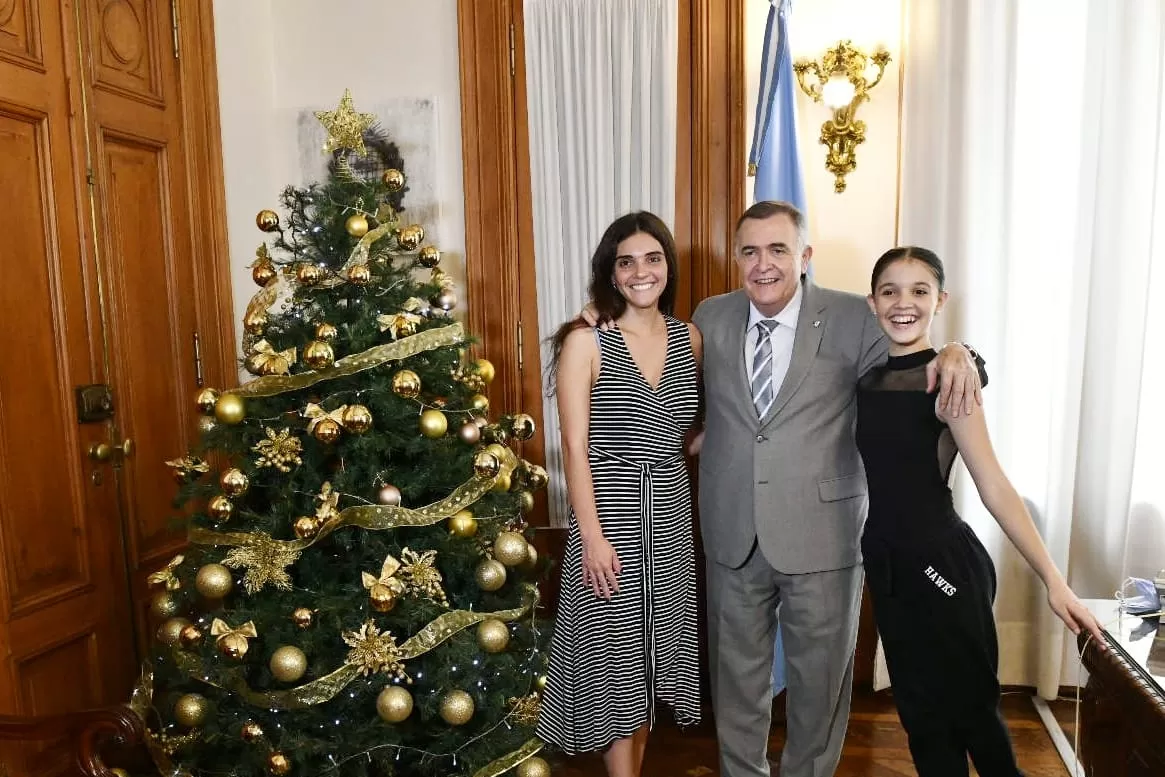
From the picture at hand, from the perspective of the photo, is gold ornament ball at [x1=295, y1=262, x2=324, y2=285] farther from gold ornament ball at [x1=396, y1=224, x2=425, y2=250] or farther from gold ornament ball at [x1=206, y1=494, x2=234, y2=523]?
gold ornament ball at [x1=206, y1=494, x2=234, y2=523]

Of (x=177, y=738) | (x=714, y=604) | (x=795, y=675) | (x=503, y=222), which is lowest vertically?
(x=177, y=738)

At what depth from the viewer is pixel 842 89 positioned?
9.42 ft

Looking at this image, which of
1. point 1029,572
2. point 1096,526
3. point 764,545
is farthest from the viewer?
point 1029,572

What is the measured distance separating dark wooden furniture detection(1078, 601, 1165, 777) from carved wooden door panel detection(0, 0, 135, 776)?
2.58 metres

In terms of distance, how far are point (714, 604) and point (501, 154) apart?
1679 mm

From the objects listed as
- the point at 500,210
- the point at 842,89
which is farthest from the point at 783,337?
the point at 500,210

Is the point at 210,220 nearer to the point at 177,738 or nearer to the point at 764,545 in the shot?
the point at 177,738

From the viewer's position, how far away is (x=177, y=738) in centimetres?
224

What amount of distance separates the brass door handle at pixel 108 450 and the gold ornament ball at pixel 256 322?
68cm

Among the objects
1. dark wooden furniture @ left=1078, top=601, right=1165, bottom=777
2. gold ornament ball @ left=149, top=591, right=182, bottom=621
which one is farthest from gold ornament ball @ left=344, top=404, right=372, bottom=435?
dark wooden furniture @ left=1078, top=601, right=1165, bottom=777

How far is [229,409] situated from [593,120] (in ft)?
5.06

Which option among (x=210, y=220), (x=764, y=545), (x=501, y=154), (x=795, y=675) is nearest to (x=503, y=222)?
(x=501, y=154)

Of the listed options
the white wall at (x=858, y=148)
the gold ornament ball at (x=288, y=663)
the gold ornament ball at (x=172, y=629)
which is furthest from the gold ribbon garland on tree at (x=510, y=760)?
the white wall at (x=858, y=148)

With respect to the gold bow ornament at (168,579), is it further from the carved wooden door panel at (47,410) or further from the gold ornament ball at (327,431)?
the gold ornament ball at (327,431)
